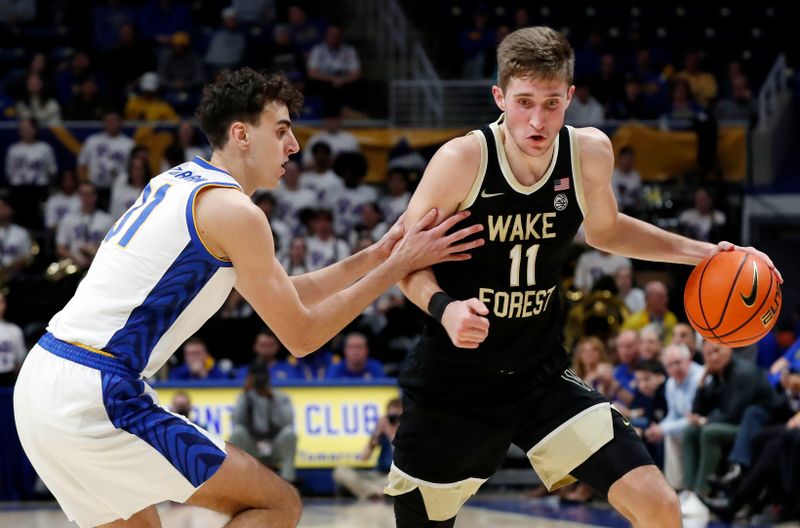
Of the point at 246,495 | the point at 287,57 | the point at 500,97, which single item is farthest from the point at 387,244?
the point at 287,57

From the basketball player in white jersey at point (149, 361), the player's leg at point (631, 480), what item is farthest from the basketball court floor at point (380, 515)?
the basketball player in white jersey at point (149, 361)

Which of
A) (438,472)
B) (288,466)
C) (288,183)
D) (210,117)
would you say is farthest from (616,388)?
(210,117)

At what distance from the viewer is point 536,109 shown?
15.8 ft

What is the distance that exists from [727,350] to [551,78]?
6.28 metres

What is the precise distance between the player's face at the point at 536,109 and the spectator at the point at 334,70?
12.2 metres

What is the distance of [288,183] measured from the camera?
48.9ft

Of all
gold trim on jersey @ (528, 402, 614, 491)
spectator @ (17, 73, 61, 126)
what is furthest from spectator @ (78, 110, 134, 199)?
gold trim on jersey @ (528, 402, 614, 491)

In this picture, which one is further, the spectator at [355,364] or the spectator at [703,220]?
the spectator at [703,220]

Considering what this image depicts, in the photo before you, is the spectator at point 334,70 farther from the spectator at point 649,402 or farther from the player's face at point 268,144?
the player's face at point 268,144

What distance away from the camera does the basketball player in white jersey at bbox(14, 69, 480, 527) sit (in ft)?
13.4

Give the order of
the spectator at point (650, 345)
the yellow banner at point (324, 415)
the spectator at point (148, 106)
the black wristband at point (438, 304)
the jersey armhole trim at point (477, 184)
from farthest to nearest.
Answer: the spectator at point (148, 106), the yellow banner at point (324, 415), the spectator at point (650, 345), the jersey armhole trim at point (477, 184), the black wristband at point (438, 304)

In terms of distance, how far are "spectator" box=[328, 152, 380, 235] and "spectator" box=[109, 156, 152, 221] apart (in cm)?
218

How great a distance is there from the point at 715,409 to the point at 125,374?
7.52 meters

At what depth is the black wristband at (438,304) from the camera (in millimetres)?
4652
